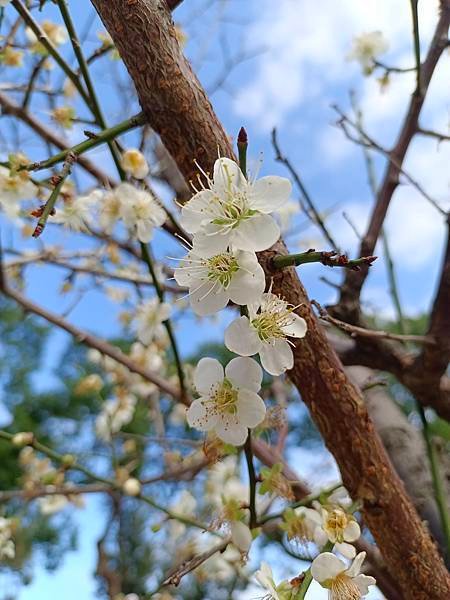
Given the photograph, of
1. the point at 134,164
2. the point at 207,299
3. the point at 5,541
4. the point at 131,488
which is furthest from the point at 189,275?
the point at 5,541

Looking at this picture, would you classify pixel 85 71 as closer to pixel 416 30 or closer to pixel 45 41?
pixel 45 41

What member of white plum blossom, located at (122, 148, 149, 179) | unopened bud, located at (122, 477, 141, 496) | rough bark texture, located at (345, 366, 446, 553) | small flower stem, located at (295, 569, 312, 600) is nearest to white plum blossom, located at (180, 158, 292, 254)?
small flower stem, located at (295, 569, 312, 600)

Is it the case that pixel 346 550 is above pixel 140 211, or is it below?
below

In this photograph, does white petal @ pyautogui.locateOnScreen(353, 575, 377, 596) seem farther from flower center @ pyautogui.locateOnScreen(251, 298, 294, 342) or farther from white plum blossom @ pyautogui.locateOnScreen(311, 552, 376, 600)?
flower center @ pyautogui.locateOnScreen(251, 298, 294, 342)

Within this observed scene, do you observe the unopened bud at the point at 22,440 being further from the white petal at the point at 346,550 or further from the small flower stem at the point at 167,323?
the white petal at the point at 346,550

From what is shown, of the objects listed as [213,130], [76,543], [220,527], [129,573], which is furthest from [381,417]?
[76,543]
